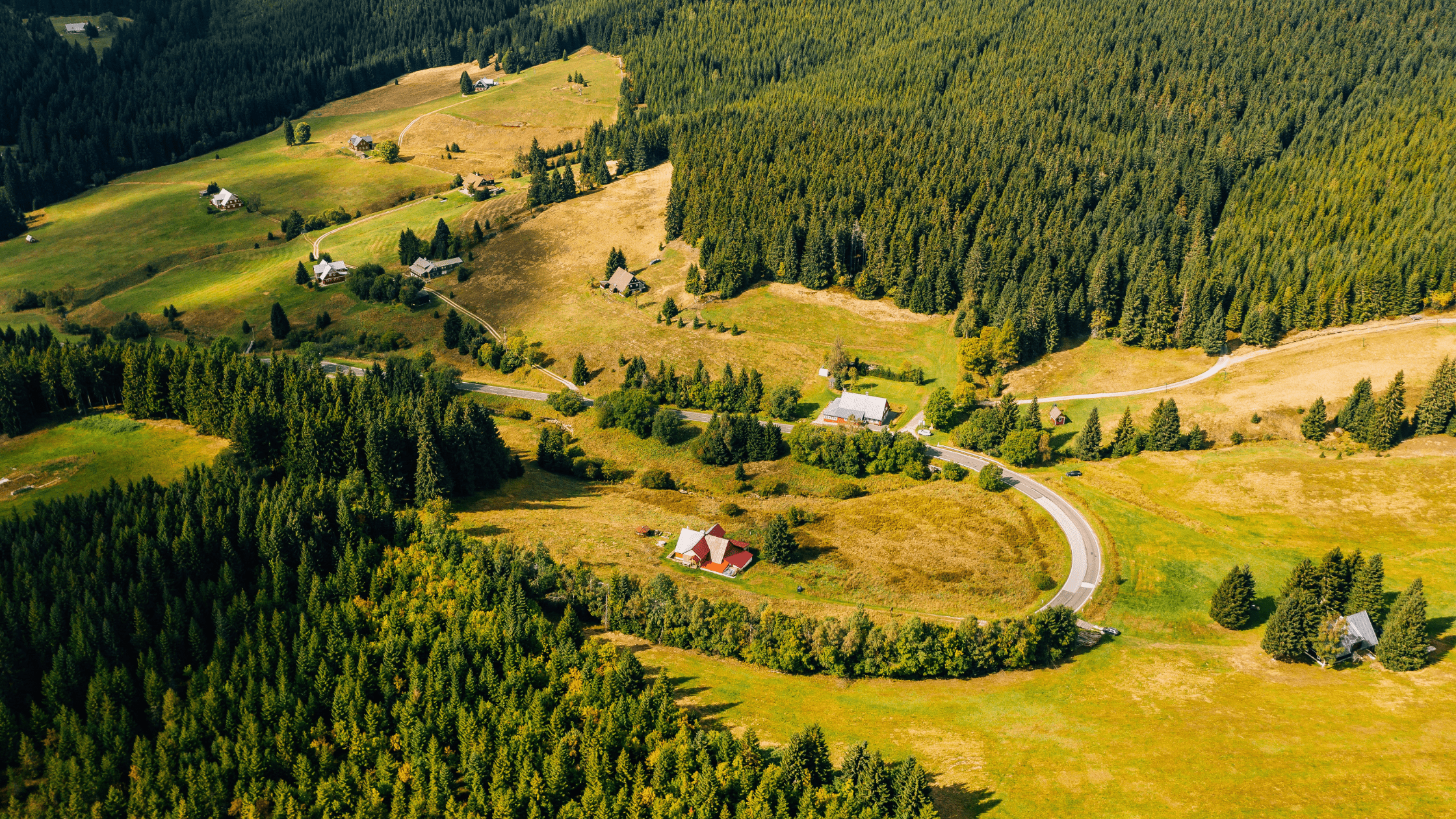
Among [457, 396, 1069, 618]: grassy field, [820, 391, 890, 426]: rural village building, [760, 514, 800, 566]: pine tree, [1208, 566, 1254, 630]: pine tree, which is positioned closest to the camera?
[1208, 566, 1254, 630]: pine tree

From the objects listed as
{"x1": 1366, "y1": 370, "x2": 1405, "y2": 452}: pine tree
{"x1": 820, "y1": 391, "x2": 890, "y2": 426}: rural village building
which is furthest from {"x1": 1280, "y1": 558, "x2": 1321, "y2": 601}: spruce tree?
{"x1": 820, "y1": 391, "x2": 890, "y2": 426}: rural village building

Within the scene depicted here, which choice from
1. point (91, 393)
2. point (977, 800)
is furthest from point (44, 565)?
point (977, 800)

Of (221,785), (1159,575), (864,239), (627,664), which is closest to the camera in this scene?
(221,785)

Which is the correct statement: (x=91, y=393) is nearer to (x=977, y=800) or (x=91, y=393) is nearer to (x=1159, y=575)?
(x=977, y=800)

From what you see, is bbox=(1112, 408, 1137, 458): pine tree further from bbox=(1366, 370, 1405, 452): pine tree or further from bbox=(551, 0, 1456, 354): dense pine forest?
bbox=(551, 0, 1456, 354): dense pine forest

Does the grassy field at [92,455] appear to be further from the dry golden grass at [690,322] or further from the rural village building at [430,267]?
the rural village building at [430,267]

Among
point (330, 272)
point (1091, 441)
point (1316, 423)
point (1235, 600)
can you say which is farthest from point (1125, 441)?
point (330, 272)

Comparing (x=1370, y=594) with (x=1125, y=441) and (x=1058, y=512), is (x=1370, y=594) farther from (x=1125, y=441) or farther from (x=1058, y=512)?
(x=1125, y=441)
